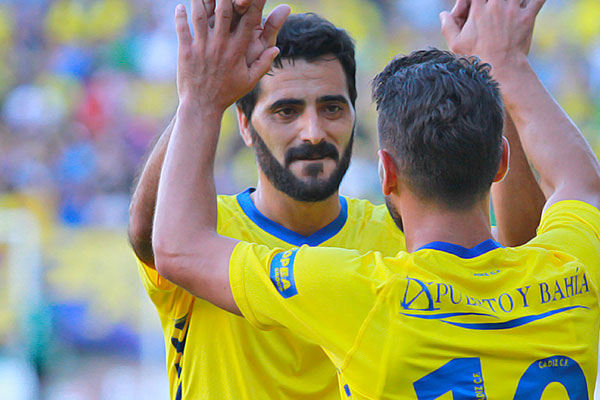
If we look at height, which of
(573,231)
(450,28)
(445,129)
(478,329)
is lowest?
(478,329)

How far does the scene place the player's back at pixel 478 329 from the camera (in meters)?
1.55

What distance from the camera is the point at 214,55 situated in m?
1.82

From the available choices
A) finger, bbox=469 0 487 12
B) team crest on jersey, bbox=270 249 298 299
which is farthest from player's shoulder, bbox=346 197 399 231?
team crest on jersey, bbox=270 249 298 299

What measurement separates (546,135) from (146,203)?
4.13 ft

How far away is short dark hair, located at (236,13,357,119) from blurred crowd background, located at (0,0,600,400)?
463cm

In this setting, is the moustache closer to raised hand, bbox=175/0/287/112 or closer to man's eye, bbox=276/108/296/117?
man's eye, bbox=276/108/296/117

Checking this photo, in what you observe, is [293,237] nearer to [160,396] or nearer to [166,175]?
[166,175]

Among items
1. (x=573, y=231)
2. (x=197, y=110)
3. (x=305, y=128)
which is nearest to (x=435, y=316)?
(x=573, y=231)

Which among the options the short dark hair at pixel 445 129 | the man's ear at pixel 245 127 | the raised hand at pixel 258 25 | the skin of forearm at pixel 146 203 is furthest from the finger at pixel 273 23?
the man's ear at pixel 245 127

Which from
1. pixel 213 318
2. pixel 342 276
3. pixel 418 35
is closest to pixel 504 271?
pixel 342 276

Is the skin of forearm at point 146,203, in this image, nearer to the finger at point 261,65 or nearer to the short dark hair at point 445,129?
the finger at point 261,65

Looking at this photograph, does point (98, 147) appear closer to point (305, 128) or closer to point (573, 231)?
point (305, 128)

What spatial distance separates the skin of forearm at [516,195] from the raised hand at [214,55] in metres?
0.94

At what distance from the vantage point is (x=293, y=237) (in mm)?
2633
